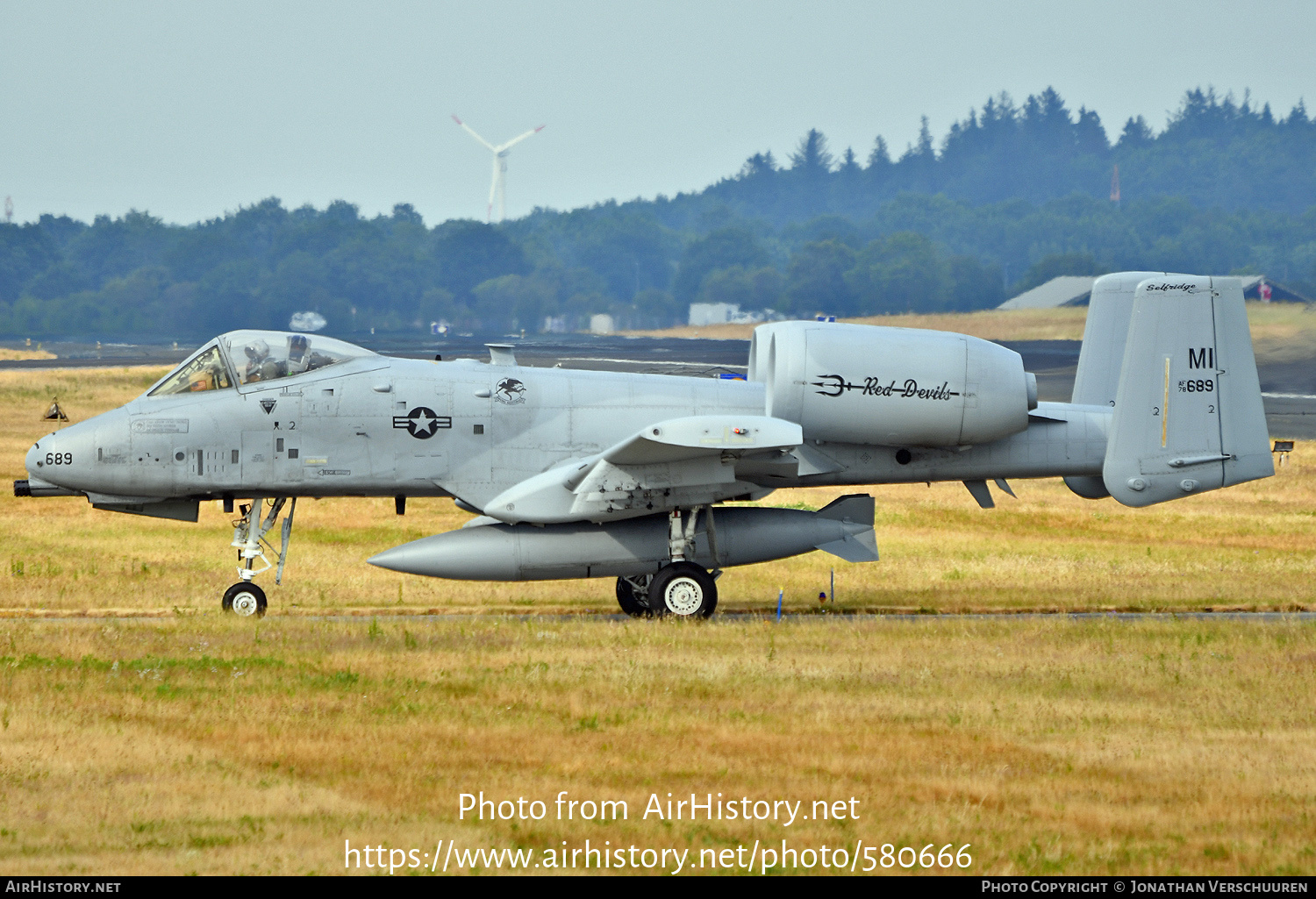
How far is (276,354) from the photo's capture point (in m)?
17.8

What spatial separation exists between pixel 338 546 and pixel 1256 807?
65.5 ft

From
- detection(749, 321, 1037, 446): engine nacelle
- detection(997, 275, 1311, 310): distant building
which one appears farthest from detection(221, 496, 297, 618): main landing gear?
detection(997, 275, 1311, 310): distant building

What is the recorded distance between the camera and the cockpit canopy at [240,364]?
17.7 meters

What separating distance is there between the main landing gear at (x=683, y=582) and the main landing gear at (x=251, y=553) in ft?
15.3

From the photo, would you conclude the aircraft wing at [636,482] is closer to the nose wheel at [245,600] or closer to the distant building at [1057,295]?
the nose wheel at [245,600]

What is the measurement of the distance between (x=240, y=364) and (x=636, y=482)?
5.27m

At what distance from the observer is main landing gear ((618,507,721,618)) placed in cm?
1736

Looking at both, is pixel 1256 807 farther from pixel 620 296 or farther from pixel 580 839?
pixel 620 296

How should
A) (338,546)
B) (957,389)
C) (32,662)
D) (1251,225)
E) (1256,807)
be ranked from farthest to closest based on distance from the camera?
(1251,225) → (338,546) → (957,389) → (32,662) → (1256,807)

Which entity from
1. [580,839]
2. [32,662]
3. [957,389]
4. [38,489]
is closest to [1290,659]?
[957,389]

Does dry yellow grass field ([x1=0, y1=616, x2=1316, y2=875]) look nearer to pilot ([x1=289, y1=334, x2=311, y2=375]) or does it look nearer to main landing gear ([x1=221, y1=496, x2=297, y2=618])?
main landing gear ([x1=221, y1=496, x2=297, y2=618])

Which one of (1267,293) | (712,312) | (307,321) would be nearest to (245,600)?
(1267,293)

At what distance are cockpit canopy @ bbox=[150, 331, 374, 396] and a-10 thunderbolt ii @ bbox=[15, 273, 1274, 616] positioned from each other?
0.08 feet

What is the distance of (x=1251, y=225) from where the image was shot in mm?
162125
